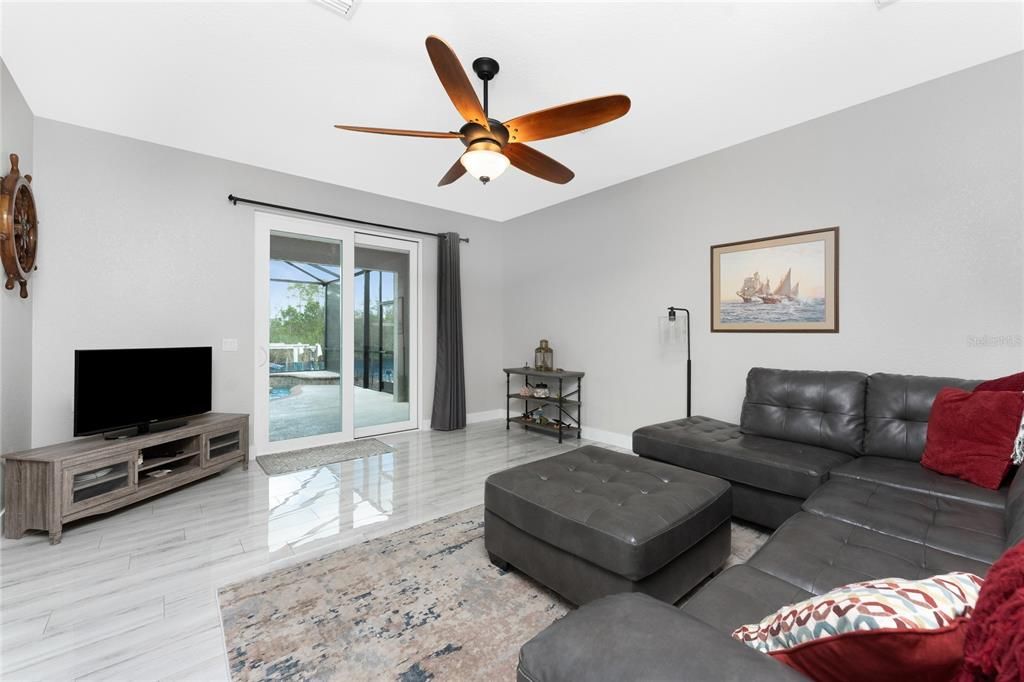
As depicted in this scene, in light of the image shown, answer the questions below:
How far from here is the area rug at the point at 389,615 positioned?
58.2 inches

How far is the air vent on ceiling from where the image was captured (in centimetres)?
198

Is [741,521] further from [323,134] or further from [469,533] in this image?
[323,134]

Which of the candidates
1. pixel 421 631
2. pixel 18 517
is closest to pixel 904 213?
pixel 421 631

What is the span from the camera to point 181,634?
5.41 ft

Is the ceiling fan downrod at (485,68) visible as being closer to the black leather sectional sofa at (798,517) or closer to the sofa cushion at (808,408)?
the black leather sectional sofa at (798,517)

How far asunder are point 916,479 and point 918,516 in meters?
0.47

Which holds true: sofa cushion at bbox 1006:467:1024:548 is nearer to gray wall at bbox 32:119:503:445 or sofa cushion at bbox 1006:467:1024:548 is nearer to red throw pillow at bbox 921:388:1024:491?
red throw pillow at bbox 921:388:1024:491

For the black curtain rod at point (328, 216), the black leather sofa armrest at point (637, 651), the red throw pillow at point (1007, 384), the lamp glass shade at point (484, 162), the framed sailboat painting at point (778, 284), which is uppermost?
the black curtain rod at point (328, 216)

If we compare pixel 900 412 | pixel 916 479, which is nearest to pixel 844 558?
pixel 916 479

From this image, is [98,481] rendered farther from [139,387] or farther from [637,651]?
[637,651]

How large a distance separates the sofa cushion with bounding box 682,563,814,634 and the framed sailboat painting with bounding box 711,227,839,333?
8.11 feet

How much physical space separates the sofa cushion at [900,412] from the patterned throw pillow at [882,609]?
88.4 inches

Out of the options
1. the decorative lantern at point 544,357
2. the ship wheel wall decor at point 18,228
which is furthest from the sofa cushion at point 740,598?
the ship wheel wall decor at point 18,228

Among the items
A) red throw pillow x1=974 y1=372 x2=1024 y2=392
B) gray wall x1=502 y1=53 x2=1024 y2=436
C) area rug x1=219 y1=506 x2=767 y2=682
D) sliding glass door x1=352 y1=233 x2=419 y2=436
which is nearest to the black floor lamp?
gray wall x1=502 y1=53 x2=1024 y2=436
